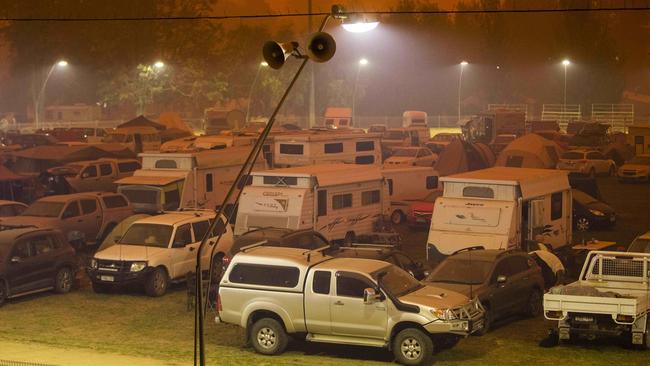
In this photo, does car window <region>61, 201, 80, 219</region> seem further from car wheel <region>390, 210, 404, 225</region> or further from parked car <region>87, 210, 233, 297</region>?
car wheel <region>390, 210, 404, 225</region>

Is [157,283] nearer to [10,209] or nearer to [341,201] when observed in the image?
[341,201]

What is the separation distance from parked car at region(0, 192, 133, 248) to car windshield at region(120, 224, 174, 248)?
278cm

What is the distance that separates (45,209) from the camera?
965 inches

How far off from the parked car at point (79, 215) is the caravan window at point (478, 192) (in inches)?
358

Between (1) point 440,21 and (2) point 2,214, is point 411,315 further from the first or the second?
(1) point 440,21

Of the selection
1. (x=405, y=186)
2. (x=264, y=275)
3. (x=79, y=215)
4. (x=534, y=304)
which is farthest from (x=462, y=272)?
(x=405, y=186)

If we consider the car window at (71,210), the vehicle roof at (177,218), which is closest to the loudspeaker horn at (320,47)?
the vehicle roof at (177,218)

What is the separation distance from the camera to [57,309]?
64.0 ft

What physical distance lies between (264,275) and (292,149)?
16.0 meters

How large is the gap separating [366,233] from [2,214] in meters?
9.21

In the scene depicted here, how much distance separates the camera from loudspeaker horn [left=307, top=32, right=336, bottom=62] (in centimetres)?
1224

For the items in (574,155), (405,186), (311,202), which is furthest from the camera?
(574,155)

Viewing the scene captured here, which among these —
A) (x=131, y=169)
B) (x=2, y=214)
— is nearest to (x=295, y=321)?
(x=2, y=214)

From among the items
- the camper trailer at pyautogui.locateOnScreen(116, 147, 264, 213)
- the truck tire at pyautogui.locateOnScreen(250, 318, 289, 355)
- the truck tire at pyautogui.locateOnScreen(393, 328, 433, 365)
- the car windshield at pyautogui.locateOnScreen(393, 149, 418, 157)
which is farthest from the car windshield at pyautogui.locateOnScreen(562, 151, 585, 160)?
the truck tire at pyautogui.locateOnScreen(393, 328, 433, 365)
